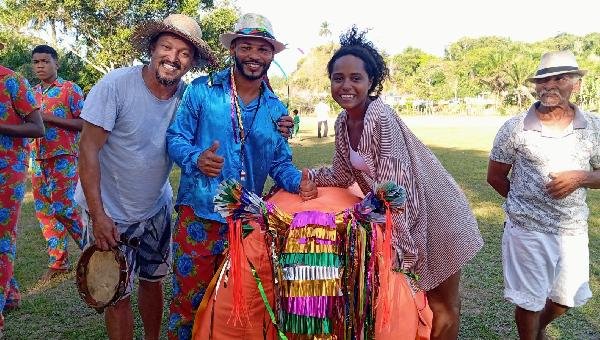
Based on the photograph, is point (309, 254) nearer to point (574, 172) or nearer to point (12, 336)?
point (574, 172)

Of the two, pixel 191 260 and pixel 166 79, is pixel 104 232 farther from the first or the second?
pixel 166 79

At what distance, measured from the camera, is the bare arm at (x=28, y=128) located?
11.5ft

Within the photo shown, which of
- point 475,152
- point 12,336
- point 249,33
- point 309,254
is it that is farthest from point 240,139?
point 475,152

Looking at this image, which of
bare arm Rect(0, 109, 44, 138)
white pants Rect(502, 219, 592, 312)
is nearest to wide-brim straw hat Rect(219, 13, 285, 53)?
bare arm Rect(0, 109, 44, 138)

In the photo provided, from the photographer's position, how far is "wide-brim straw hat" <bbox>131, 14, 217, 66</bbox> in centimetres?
305

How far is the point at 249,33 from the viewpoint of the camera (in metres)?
2.94

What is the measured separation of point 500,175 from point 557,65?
84 cm

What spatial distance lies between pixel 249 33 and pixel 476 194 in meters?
7.36

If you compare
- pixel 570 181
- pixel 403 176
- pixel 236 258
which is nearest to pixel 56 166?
pixel 236 258

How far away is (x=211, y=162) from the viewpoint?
272 cm

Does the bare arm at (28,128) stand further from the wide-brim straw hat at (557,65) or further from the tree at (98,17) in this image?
the tree at (98,17)

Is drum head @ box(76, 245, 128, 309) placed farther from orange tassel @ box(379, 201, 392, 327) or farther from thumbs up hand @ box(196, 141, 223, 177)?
orange tassel @ box(379, 201, 392, 327)

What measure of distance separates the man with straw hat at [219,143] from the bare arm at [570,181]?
5.30ft

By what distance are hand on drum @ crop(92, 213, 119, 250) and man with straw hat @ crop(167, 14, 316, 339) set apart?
340 millimetres
